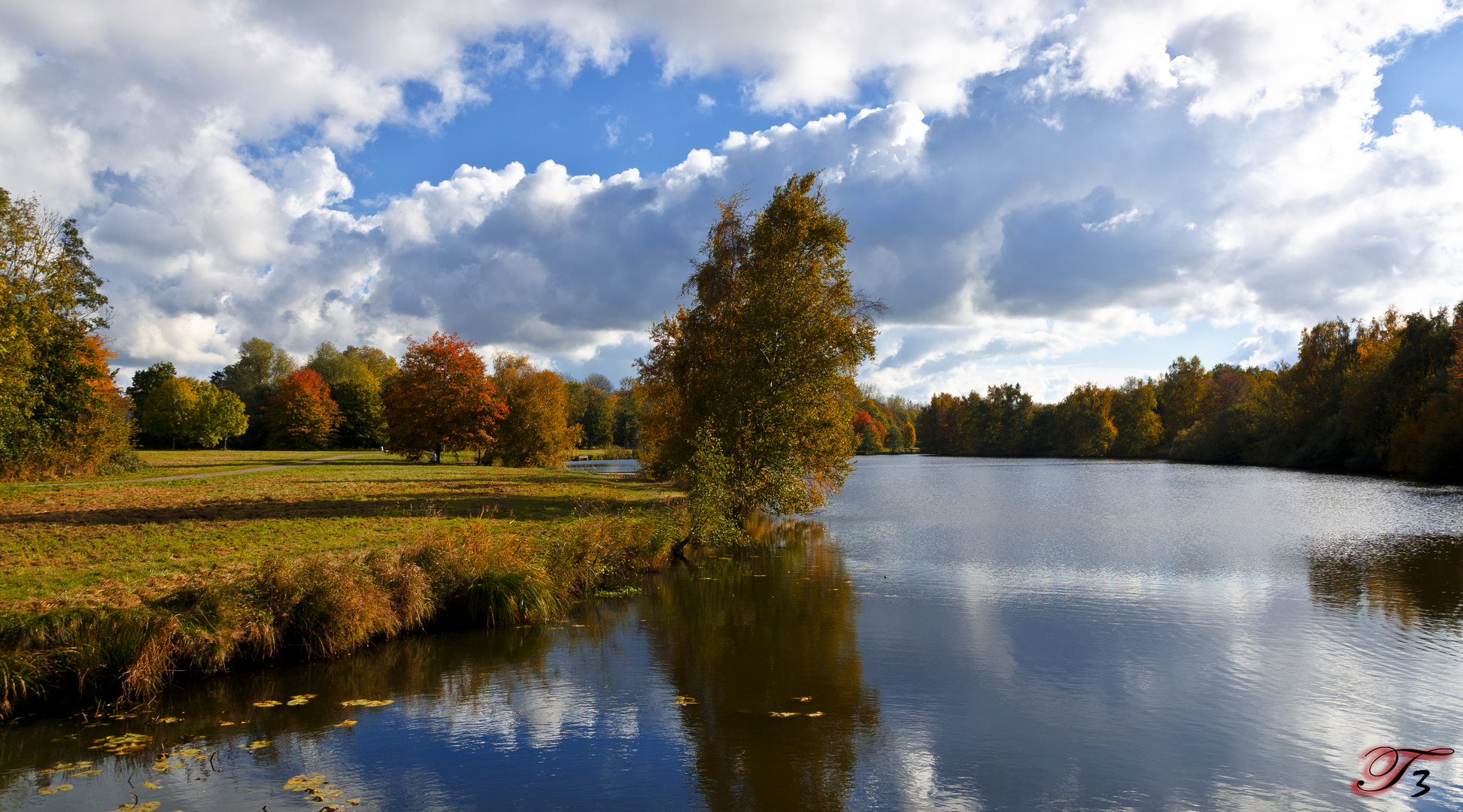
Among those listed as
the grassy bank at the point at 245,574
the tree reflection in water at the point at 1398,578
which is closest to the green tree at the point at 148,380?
the grassy bank at the point at 245,574

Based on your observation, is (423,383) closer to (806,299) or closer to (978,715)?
(806,299)

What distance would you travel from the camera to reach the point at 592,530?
16.4 metres

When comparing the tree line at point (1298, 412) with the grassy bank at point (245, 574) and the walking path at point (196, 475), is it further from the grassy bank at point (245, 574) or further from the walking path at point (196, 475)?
the walking path at point (196, 475)

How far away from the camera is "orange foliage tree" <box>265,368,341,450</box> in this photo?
7256 centimetres

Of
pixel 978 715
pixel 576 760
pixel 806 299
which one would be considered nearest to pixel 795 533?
pixel 806 299

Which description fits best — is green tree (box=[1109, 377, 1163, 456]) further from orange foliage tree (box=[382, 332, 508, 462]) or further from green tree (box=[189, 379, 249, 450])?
green tree (box=[189, 379, 249, 450])

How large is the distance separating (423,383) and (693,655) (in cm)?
4006

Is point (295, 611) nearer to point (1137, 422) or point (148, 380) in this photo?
point (148, 380)

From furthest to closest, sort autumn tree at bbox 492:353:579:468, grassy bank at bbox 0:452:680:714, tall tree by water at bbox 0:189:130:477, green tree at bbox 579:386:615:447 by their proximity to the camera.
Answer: green tree at bbox 579:386:615:447, autumn tree at bbox 492:353:579:468, tall tree by water at bbox 0:189:130:477, grassy bank at bbox 0:452:680:714

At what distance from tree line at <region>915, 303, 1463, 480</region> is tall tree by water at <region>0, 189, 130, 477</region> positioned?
231 ft
